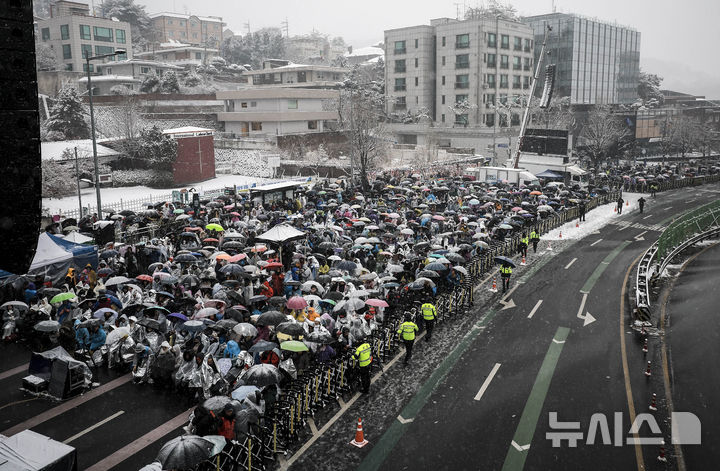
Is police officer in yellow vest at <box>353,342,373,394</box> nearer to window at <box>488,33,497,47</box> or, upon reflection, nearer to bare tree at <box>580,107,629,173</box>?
bare tree at <box>580,107,629,173</box>

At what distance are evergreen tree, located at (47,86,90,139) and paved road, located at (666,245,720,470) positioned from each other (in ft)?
184

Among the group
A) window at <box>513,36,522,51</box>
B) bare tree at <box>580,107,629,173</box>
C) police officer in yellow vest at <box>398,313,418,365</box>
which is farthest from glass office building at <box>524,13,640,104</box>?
police officer in yellow vest at <box>398,313,418,365</box>

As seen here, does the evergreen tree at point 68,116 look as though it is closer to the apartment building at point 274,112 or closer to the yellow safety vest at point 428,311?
the apartment building at point 274,112

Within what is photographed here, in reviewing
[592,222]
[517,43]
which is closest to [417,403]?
[592,222]

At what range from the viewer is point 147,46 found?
109625 mm

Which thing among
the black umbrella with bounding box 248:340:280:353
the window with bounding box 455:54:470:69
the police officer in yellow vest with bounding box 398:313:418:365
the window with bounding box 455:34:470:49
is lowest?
the police officer in yellow vest with bounding box 398:313:418:365

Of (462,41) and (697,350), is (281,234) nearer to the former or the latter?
(697,350)

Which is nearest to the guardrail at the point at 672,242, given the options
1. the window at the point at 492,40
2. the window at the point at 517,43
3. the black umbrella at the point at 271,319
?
the black umbrella at the point at 271,319

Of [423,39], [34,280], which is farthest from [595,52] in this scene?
[34,280]

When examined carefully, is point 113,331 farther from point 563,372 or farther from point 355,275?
point 563,372

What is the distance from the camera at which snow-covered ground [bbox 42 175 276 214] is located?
1471 inches

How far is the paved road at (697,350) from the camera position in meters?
11.6

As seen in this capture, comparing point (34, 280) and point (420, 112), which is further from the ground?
point (420, 112)

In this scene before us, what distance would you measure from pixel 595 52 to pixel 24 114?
4736 inches
